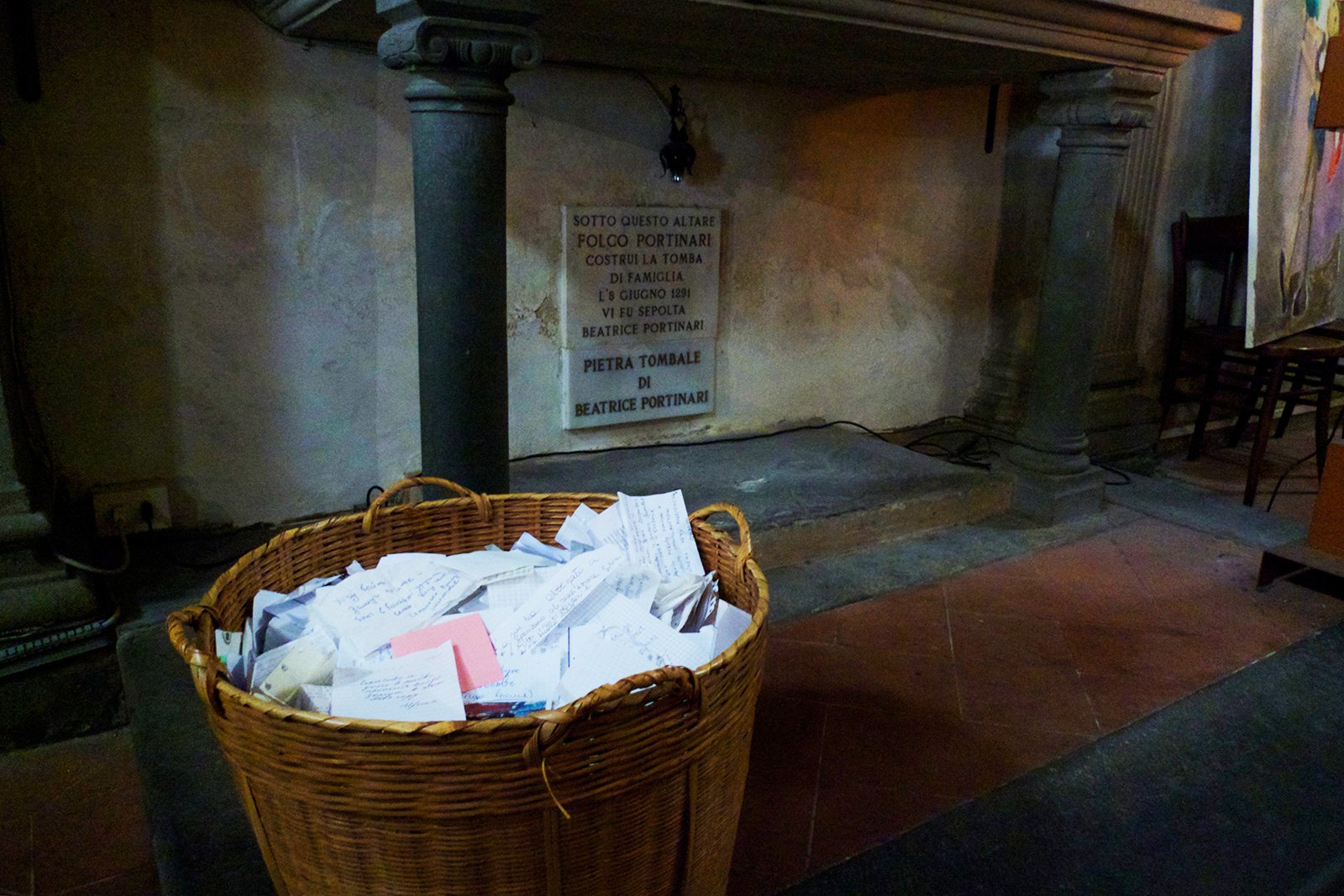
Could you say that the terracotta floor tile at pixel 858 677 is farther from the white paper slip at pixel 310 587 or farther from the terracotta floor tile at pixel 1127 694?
the white paper slip at pixel 310 587

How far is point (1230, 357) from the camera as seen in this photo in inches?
155

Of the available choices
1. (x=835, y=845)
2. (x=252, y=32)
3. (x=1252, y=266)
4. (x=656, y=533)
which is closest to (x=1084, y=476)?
(x=1252, y=266)

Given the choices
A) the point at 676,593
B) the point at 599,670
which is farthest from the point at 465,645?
the point at 676,593

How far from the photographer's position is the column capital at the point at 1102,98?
2672 millimetres

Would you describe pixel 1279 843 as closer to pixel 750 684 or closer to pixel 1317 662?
pixel 1317 662

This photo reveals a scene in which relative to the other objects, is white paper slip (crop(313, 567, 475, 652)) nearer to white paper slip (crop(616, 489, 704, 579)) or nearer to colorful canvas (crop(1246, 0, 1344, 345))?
white paper slip (crop(616, 489, 704, 579))

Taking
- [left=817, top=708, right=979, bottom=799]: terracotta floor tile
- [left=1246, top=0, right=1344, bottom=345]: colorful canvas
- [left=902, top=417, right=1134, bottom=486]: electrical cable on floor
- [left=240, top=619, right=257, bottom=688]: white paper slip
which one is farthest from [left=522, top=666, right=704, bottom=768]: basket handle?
[left=1246, top=0, right=1344, bottom=345]: colorful canvas

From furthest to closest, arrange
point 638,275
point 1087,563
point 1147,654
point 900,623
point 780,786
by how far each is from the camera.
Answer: point 638,275
point 1087,563
point 900,623
point 1147,654
point 780,786

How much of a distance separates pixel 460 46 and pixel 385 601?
1.05 m

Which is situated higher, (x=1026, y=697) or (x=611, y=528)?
(x=611, y=528)

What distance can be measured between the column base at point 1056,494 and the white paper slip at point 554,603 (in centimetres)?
223

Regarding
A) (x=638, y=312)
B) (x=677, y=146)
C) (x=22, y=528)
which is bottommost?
(x=22, y=528)

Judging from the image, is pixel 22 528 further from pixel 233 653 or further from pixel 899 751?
pixel 899 751

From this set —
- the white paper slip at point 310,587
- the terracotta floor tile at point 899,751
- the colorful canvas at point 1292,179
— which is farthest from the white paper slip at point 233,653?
the colorful canvas at point 1292,179
